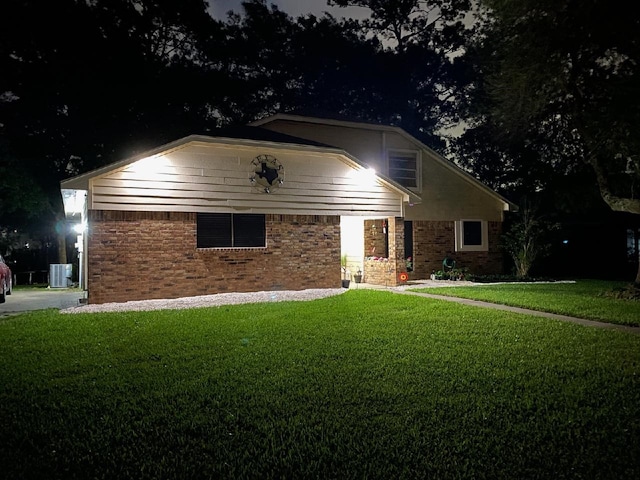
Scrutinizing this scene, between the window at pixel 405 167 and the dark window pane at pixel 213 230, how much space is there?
24.0 feet

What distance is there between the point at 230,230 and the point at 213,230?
0.45 metres

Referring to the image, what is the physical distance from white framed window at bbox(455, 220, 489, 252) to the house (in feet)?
7.65

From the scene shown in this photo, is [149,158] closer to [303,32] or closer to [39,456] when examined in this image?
[39,456]

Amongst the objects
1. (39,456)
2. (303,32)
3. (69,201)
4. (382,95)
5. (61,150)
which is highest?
(303,32)

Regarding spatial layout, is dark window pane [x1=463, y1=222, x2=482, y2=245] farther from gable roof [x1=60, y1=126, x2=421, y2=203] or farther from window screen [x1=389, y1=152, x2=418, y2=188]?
gable roof [x1=60, y1=126, x2=421, y2=203]

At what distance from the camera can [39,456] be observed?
11.2ft

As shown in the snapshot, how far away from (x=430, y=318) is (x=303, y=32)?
28740 mm

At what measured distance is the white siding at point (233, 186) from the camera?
11.2 meters

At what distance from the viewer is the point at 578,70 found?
12641mm

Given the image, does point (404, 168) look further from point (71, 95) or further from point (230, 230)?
point (71, 95)

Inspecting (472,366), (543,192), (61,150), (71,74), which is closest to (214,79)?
(71,74)

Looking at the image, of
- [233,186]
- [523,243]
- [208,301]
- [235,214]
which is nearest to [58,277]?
[235,214]

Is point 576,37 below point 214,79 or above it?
below

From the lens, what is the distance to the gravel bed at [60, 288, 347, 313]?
10.5 metres
